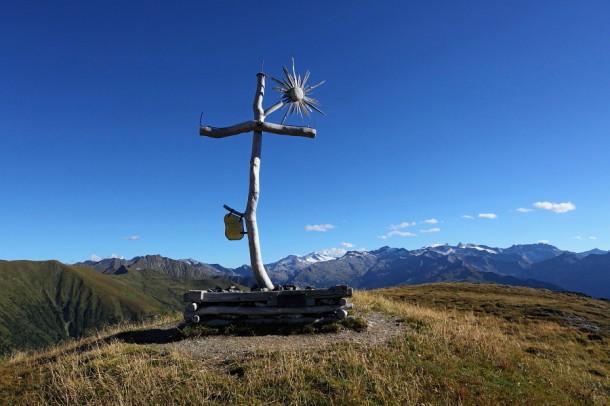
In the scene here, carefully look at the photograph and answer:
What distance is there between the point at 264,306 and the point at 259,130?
8865 millimetres

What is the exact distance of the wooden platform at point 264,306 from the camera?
16.8 meters

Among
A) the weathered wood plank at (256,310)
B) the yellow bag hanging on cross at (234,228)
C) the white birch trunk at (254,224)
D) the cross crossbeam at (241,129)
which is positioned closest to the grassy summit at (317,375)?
the weathered wood plank at (256,310)

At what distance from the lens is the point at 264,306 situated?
17125 mm

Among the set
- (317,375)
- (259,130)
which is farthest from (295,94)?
(317,375)

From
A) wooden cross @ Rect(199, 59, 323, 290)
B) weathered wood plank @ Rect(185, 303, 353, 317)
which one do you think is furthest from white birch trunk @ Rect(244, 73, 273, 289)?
weathered wood plank @ Rect(185, 303, 353, 317)

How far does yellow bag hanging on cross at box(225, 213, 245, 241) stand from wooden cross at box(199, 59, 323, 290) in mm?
300

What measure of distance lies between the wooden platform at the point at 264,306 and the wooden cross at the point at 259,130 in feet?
5.77

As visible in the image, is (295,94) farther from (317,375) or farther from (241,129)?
(317,375)

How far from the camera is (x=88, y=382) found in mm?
10219

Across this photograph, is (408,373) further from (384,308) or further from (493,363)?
(384,308)

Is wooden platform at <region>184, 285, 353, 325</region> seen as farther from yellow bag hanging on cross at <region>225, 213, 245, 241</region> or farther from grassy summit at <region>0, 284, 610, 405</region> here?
yellow bag hanging on cross at <region>225, 213, 245, 241</region>

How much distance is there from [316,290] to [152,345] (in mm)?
6918

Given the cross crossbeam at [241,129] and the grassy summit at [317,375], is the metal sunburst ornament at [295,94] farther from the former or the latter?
the grassy summit at [317,375]

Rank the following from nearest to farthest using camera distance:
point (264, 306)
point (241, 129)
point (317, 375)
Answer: point (317, 375) < point (264, 306) < point (241, 129)
